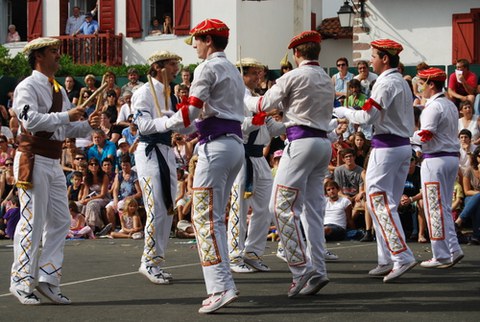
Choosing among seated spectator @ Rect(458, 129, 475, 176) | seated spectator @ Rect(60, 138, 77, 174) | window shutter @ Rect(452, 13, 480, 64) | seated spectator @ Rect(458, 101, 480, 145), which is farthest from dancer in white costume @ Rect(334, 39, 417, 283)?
window shutter @ Rect(452, 13, 480, 64)

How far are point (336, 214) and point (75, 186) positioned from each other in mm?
5559

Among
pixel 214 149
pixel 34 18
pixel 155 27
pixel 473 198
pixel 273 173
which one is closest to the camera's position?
pixel 214 149

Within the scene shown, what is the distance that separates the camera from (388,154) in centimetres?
1023

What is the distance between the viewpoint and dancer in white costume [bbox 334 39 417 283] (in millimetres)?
10047

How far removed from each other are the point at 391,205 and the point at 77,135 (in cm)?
313

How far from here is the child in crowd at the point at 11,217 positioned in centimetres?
1803

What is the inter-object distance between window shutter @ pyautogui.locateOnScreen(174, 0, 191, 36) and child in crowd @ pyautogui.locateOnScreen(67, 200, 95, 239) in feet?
43.7

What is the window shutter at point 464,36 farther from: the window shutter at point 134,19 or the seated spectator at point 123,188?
the window shutter at point 134,19

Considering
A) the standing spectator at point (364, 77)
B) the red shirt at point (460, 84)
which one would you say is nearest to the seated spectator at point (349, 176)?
the standing spectator at point (364, 77)

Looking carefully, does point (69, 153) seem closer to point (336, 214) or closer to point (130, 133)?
point (130, 133)

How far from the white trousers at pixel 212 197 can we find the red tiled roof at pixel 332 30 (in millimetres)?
25637

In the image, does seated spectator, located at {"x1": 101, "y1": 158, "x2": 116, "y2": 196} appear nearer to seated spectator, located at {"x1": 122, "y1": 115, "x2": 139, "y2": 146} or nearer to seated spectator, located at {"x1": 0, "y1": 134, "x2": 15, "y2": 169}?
seated spectator, located at {"x1": 122, "y1": 115, "x2": 139, "y2": 146}

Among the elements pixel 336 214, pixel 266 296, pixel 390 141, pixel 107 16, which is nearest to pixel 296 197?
pixel 266 296

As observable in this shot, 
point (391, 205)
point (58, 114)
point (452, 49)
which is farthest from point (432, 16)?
point (58, 114)
